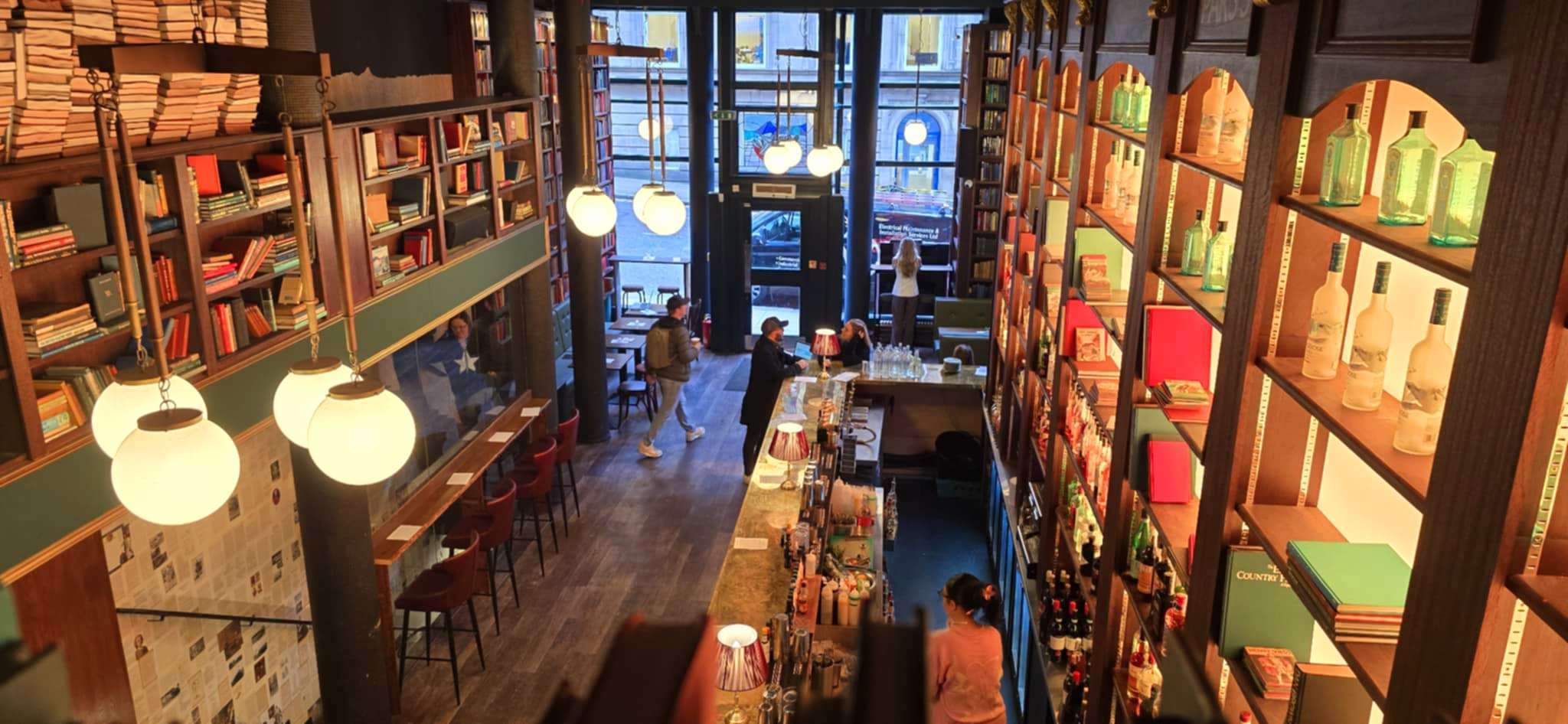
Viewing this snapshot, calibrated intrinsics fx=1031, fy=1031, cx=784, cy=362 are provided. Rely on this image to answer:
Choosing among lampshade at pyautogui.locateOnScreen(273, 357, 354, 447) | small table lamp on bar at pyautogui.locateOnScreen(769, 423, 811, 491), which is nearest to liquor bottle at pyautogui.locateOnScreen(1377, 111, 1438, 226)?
lampshade at pyautogui.locateOnScreen(273, 357, 354, 447)

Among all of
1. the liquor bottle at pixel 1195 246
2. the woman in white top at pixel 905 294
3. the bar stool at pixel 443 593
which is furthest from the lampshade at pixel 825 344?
the liquor bottle at pixel 1195 246

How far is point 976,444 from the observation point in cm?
875

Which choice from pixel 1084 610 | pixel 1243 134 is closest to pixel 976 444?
pixel 1084 610

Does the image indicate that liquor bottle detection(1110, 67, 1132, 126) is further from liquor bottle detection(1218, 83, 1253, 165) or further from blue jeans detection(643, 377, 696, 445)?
blue jeans detection(643, 377, 696, 445)

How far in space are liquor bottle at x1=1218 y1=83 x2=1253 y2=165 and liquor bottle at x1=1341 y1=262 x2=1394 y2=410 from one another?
3.57 ft

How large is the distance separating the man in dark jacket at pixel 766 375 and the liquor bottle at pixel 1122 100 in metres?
4.00

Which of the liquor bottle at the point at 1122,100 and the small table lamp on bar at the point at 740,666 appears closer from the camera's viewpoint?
the small table lamp on bar at the point at 740,666

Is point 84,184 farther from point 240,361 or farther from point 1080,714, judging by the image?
point 1080,714

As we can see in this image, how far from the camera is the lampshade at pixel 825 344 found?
8.20m

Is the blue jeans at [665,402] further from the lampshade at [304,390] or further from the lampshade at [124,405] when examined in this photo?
the lampshade at [124,405]

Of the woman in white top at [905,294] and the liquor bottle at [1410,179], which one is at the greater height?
the liquor bottle at [1410,179]

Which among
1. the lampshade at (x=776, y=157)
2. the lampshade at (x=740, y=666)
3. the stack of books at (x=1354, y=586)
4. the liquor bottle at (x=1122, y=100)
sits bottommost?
the lampshade at (x=740, y=666)

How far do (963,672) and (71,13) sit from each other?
423 cm

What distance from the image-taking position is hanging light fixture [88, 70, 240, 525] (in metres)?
2.19
